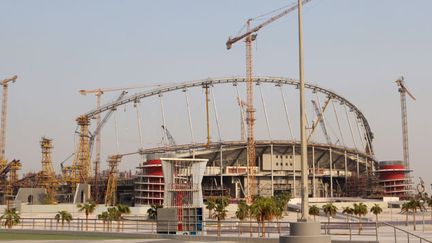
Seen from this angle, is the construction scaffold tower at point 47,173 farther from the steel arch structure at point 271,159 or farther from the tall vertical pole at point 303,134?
the tall vertical pole at point 303,134

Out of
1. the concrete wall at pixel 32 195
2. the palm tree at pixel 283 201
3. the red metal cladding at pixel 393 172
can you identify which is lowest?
the palm tree at pixel 283 201

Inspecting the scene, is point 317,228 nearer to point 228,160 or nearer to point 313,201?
point 313,201

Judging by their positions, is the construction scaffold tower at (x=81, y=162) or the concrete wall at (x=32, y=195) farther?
the construction scaffold tower at (x=81, y=162)

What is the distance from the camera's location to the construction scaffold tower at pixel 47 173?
6073 inches

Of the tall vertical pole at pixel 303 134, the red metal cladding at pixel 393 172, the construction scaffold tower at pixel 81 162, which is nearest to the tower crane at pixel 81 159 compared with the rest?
the construction scaffold tower at pixel 81 162

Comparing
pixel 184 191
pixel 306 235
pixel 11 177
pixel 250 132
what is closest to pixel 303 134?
pixel 306 235

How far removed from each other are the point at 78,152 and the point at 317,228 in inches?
5816

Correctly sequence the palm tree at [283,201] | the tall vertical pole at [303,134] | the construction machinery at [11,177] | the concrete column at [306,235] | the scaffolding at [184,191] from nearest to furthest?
the concrete column at [306,235] < the tall vertical pole at [303,134] < the scaffolding at [184,191] < the palm tree at [283,201] < the construction machinery at [11,177]

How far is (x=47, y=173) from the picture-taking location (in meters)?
156

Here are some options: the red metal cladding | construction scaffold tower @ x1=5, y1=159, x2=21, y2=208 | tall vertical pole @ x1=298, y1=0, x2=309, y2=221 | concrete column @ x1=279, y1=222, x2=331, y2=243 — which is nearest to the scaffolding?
tall vertical pole @ x1=298, y1=0, x2=309, y2=221

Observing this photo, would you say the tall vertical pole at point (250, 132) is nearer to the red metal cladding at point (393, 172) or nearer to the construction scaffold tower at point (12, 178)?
the red metal cladding at point (393, 172)

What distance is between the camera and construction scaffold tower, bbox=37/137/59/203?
154m

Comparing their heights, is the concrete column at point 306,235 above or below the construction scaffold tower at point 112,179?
below

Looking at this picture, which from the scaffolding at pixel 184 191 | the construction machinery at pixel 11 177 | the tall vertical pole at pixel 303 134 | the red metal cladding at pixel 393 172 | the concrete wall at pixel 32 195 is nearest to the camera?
the tall vertical pole at pixel 303 134
